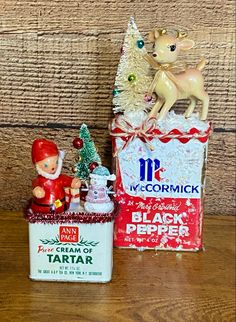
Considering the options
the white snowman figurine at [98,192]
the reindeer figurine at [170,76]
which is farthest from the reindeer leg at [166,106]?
the white snowman figurine at [98,192]

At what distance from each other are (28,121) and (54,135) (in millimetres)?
51

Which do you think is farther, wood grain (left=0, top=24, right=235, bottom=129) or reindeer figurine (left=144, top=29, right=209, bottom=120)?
wood grain (left=0, top=24, right=235, bottom=129)

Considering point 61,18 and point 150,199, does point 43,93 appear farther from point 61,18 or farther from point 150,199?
point 150,199

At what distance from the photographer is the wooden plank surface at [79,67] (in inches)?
39.5

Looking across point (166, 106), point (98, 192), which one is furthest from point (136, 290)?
point (166, 106)

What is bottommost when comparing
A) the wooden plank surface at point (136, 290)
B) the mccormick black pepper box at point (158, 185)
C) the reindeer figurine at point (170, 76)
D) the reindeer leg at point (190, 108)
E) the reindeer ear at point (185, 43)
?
the wooden plank surface at point (136, 290)

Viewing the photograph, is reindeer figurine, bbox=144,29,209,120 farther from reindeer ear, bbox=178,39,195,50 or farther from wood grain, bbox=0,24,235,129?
wood grain, bbox=0,24,235,129

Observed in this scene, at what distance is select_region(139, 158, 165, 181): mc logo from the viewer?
0.90m

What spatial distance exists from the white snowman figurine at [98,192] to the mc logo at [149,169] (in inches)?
3.4

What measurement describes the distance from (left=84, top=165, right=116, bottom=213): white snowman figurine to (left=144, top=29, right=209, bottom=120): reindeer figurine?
0.13 metres

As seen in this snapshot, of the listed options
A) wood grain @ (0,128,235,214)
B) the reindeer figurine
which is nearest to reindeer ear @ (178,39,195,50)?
the reindeer figurine

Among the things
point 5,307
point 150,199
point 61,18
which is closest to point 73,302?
point 5,307

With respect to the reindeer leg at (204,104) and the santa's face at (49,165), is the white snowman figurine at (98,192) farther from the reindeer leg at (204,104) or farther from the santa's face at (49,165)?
the reindeer leg at (204,104)

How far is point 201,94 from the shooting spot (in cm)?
91
